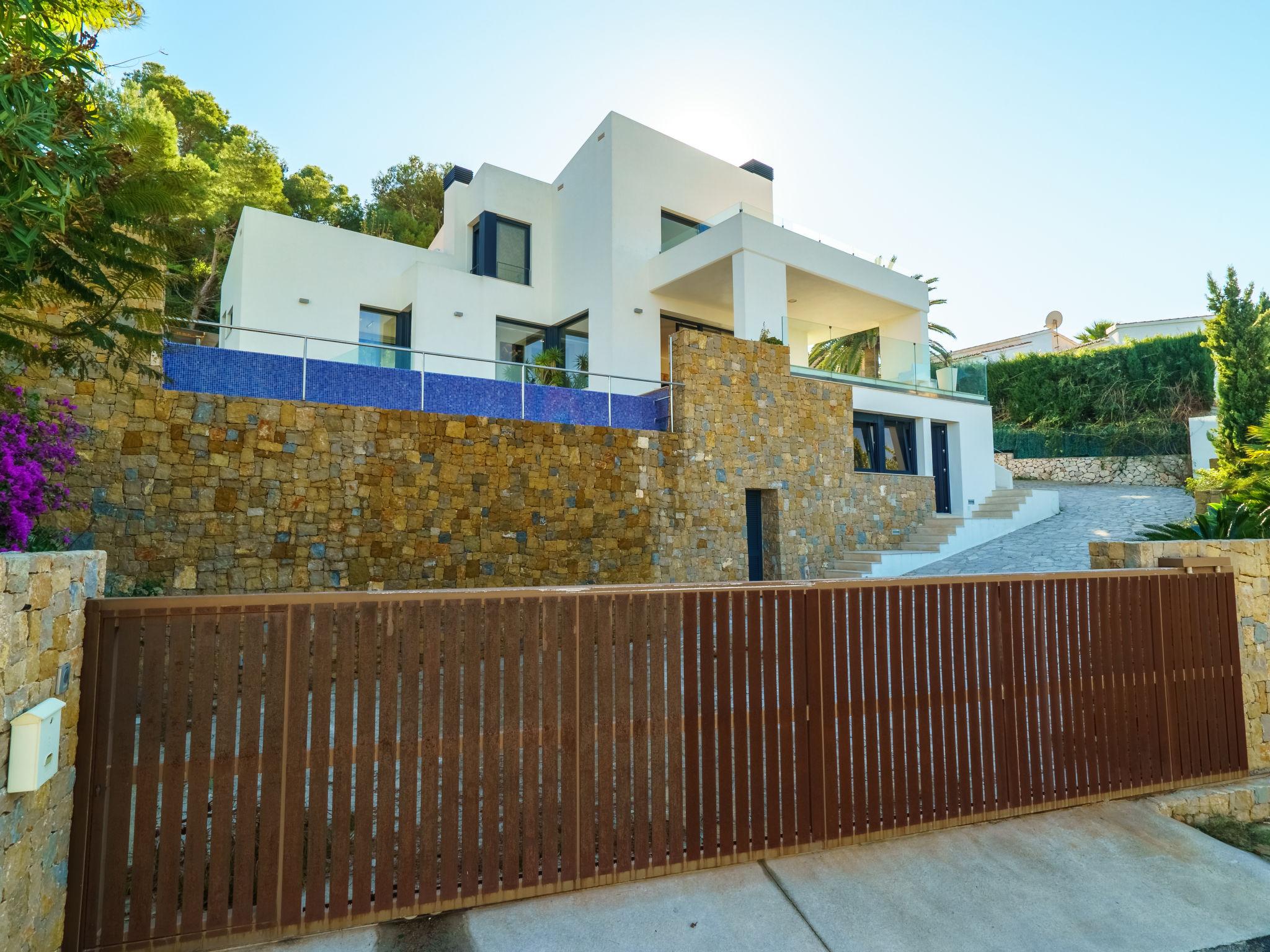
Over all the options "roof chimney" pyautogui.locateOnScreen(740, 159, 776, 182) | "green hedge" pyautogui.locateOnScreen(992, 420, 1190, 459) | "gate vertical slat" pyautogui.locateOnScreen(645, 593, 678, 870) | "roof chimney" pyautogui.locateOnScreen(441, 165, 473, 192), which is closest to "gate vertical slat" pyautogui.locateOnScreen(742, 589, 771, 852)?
"gate vertical slat" pyautogui.locateOnScreen(645, 593, 678, 870)

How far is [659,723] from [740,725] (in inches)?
19.2

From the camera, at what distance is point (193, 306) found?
61.1 ft

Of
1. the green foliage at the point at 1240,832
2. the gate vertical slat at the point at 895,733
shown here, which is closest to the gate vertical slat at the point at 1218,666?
the green foliage at the point at 1240,832

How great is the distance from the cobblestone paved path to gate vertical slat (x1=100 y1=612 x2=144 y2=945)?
32.8ft

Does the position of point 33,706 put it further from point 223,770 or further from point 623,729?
point 623,729

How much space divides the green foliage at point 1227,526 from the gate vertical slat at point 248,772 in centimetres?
809

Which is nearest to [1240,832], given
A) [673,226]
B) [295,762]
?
[295,762]

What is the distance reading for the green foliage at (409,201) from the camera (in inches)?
933

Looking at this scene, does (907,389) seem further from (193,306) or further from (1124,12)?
(193,306)

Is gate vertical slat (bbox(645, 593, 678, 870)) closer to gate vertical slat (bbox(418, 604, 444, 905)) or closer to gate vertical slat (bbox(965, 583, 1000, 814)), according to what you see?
gate vertical slat (bbox(418, 604, 444, 905))

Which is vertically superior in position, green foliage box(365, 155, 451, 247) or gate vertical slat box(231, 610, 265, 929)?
green foliage box(365, 155, 451, 247)

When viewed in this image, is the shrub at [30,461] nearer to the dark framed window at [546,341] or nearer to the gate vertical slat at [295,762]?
the gate vertical slat at [295,762]

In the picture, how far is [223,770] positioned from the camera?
2879 millimetres

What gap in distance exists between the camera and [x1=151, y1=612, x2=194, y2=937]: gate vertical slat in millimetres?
2760
